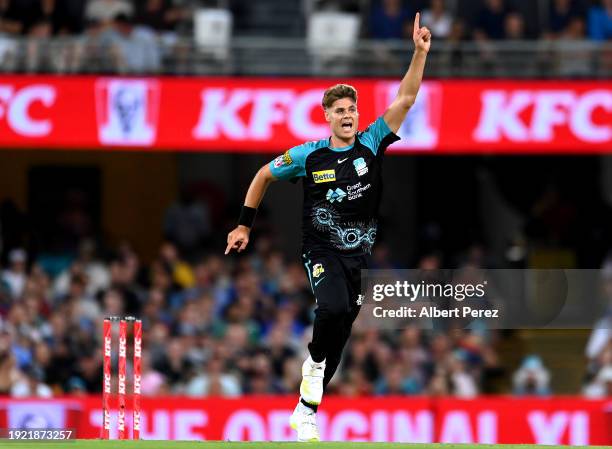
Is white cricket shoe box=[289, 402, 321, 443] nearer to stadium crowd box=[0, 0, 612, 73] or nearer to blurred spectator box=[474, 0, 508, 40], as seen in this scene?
stadium crowd box=[0, 0, 612, 73]

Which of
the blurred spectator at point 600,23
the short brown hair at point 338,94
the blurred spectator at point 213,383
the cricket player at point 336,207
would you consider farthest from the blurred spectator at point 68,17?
the short brown hair at point 338,94

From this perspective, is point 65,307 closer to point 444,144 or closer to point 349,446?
point 444,144

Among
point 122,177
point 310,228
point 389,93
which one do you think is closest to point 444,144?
point 389,93

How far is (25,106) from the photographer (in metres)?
17.6

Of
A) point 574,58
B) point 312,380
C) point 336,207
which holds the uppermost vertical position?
point 574,58

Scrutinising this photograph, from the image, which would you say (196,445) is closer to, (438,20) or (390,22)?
(390,22)

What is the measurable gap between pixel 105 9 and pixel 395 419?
5.90 metres

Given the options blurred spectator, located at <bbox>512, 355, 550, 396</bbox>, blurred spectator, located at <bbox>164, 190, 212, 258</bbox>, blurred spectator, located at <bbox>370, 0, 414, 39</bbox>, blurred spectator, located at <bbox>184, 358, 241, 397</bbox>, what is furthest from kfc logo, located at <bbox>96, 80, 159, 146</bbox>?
blurred spectator, located at <bbox>512, 355, 550, 396</bbox>

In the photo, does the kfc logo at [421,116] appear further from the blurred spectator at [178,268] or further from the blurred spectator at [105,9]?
the blurred spectator at [105,9]

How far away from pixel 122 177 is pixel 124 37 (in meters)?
3.96

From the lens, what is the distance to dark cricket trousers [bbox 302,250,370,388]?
31.8 feet

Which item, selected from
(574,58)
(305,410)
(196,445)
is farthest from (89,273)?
(196,445)

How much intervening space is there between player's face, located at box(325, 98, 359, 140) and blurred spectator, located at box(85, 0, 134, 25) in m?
8.74

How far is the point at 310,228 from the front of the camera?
9969 mm
